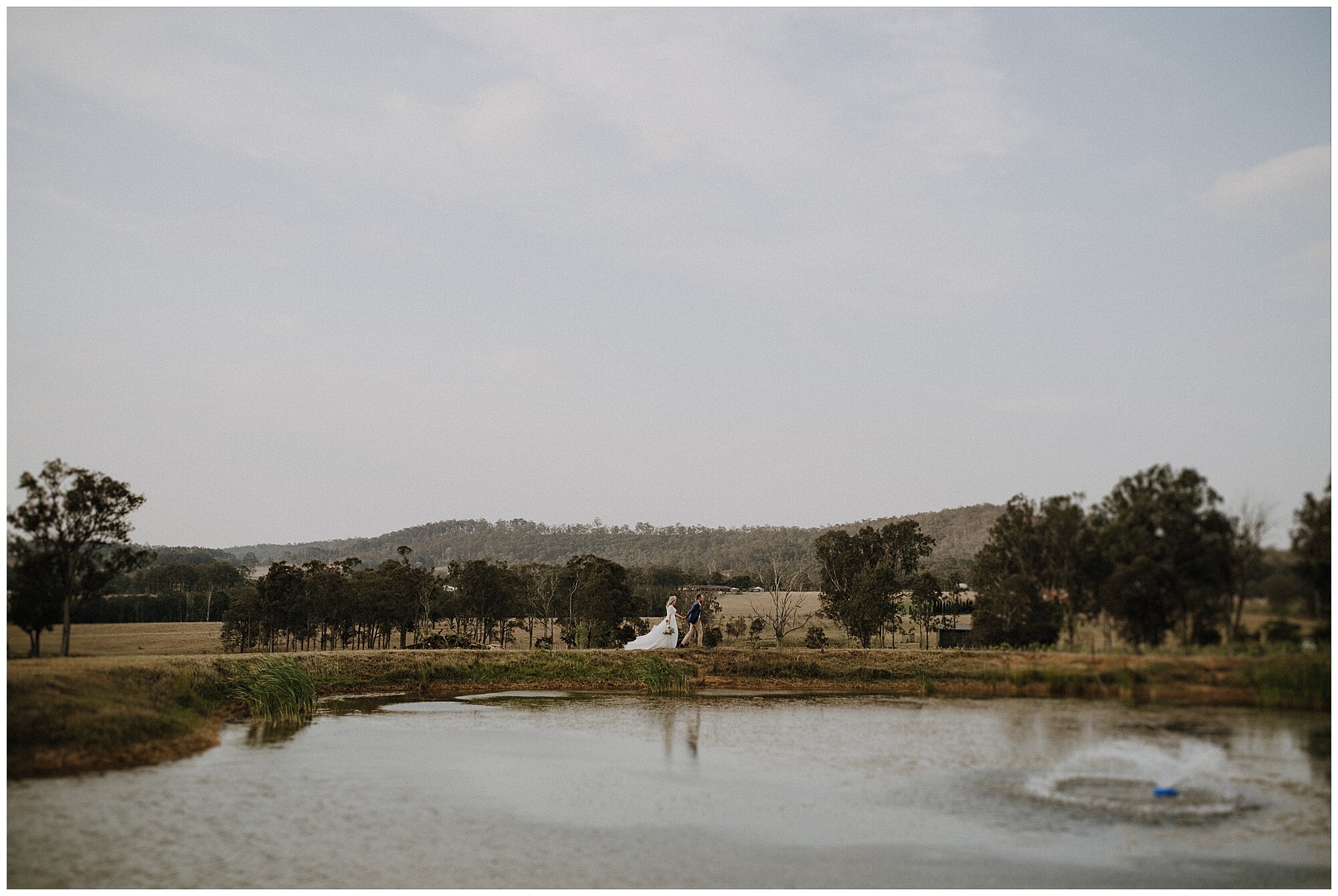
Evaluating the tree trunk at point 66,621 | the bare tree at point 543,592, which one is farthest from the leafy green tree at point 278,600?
the tree trunk at point 66,621

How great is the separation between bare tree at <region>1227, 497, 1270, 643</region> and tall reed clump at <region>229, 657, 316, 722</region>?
16798mm

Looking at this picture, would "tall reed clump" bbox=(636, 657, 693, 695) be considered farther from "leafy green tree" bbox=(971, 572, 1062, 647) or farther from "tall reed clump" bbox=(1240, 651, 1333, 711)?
"tall reed clump" bbox=(1240, 651, 1333, 711)

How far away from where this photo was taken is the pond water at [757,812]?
1053 cm

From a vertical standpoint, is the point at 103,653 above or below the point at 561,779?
above

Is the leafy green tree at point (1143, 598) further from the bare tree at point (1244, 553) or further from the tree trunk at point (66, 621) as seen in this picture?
the tree trunk at point (66, 621)

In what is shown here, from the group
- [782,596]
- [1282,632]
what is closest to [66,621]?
[1282,632]

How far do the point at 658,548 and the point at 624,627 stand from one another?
29.2 m

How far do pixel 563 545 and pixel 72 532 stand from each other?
176 ft

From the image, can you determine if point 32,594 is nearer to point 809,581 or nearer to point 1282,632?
point 1282,632

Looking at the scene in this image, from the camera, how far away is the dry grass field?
57.7 feet

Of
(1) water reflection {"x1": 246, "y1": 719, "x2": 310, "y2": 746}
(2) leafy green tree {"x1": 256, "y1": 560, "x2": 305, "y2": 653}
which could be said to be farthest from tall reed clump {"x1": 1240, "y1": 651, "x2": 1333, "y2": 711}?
(2) leafy green tree {"x1": 256, "y1": 560, "x2": 305, "y2": 653}

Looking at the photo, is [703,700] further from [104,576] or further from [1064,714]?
[104,576]

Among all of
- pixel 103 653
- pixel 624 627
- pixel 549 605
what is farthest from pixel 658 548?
pixel 103 653

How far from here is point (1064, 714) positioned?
1386 centimetres
